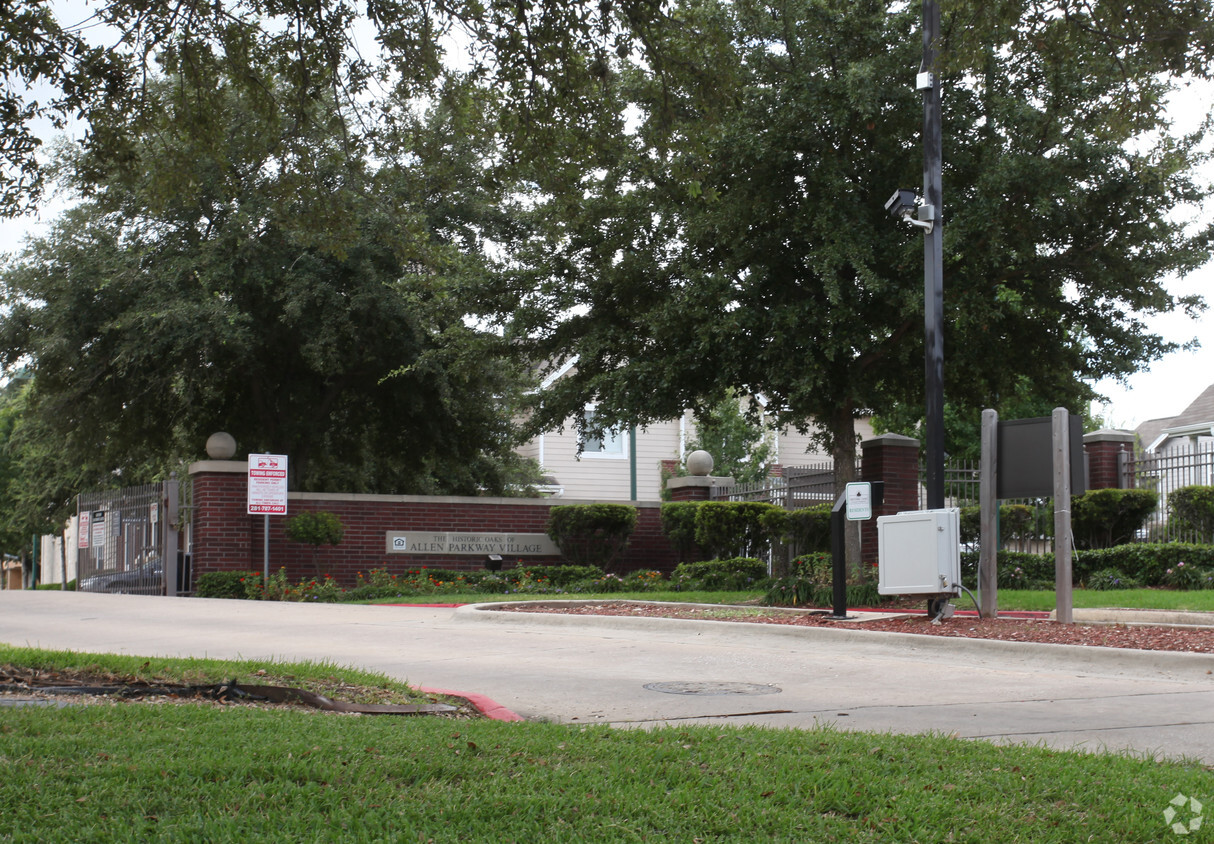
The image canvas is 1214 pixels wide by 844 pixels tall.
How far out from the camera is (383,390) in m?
25.4

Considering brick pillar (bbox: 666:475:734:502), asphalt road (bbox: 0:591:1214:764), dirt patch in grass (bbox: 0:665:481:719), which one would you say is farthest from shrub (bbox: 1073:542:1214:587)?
dirt patch in grass (bbox: 0:665:481:719)

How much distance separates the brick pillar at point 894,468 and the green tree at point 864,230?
193cm

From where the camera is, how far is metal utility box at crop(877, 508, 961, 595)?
1166 cm

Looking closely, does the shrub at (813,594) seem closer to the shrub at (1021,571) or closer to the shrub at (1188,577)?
the shrub at (1021,571)

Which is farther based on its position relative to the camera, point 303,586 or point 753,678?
point 303,586

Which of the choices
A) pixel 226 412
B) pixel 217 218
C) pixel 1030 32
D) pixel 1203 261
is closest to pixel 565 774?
pixel 1030 32

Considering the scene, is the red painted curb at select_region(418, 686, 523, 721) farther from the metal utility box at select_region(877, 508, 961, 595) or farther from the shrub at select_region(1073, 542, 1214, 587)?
the shrub at select_region(1073, 542, 1214, 587)

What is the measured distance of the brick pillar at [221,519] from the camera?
68.1ft

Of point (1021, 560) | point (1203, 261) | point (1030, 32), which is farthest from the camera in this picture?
point (1021, 560)

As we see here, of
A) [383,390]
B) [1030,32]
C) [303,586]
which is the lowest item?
[303,586]

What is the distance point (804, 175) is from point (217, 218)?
39.7ft

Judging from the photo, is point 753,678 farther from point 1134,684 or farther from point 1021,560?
point 1021,560

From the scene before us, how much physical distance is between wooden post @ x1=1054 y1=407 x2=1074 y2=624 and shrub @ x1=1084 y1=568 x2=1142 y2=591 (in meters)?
6.31

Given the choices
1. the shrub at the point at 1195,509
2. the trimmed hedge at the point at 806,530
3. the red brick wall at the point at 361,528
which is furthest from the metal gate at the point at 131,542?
the shrub at the point at 1195,509
